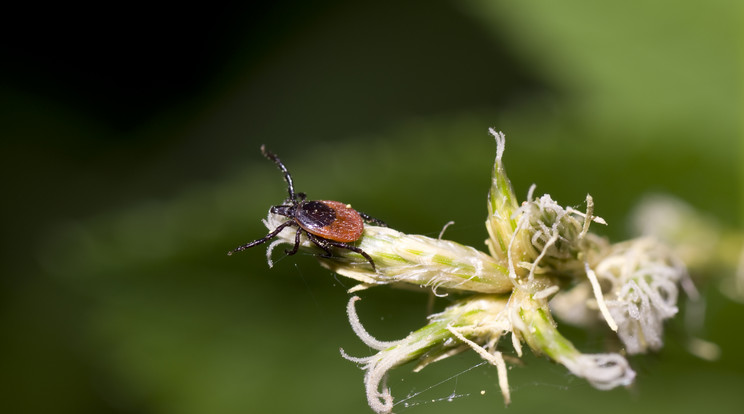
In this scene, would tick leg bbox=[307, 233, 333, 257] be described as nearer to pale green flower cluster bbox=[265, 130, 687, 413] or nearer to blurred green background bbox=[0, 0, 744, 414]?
pale green flower cluster bbox=[265, 130, 687, 413]

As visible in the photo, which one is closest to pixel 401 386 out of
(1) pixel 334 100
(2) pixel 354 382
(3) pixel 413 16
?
(2) pixel 354 382

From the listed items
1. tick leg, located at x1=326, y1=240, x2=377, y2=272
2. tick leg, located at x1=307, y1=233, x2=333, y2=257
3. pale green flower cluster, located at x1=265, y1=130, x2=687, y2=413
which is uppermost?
tick leg, located at x1=307, y1=233, x2=333, y2=257

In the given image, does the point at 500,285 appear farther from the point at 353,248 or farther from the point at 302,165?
the point at 302,165

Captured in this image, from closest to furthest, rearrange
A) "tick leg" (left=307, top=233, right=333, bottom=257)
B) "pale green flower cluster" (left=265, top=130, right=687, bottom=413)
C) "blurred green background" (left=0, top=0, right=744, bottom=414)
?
"pale green flower cluster" (left=265, top=130, right=687, bottom=413)
"tick leg" (left=307, top=233, right=333, bottom=257)
"blurred green background" (left=0, top=0, right=744, bottom=414)

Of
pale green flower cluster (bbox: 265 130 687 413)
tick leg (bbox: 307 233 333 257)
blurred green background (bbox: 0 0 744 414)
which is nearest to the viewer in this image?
pale green flower cluster (bbox: 265 130 687 413)

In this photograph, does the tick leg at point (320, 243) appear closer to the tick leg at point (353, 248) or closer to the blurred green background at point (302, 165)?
the tick leg at point (353, 248)

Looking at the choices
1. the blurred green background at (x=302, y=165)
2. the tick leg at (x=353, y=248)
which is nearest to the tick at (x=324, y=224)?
the tick leg at (x=353, y=248)

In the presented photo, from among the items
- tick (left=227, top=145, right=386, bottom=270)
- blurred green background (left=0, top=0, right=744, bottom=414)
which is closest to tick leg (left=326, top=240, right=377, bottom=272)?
tick (left=227, top=145, right=386, bottom=270)
